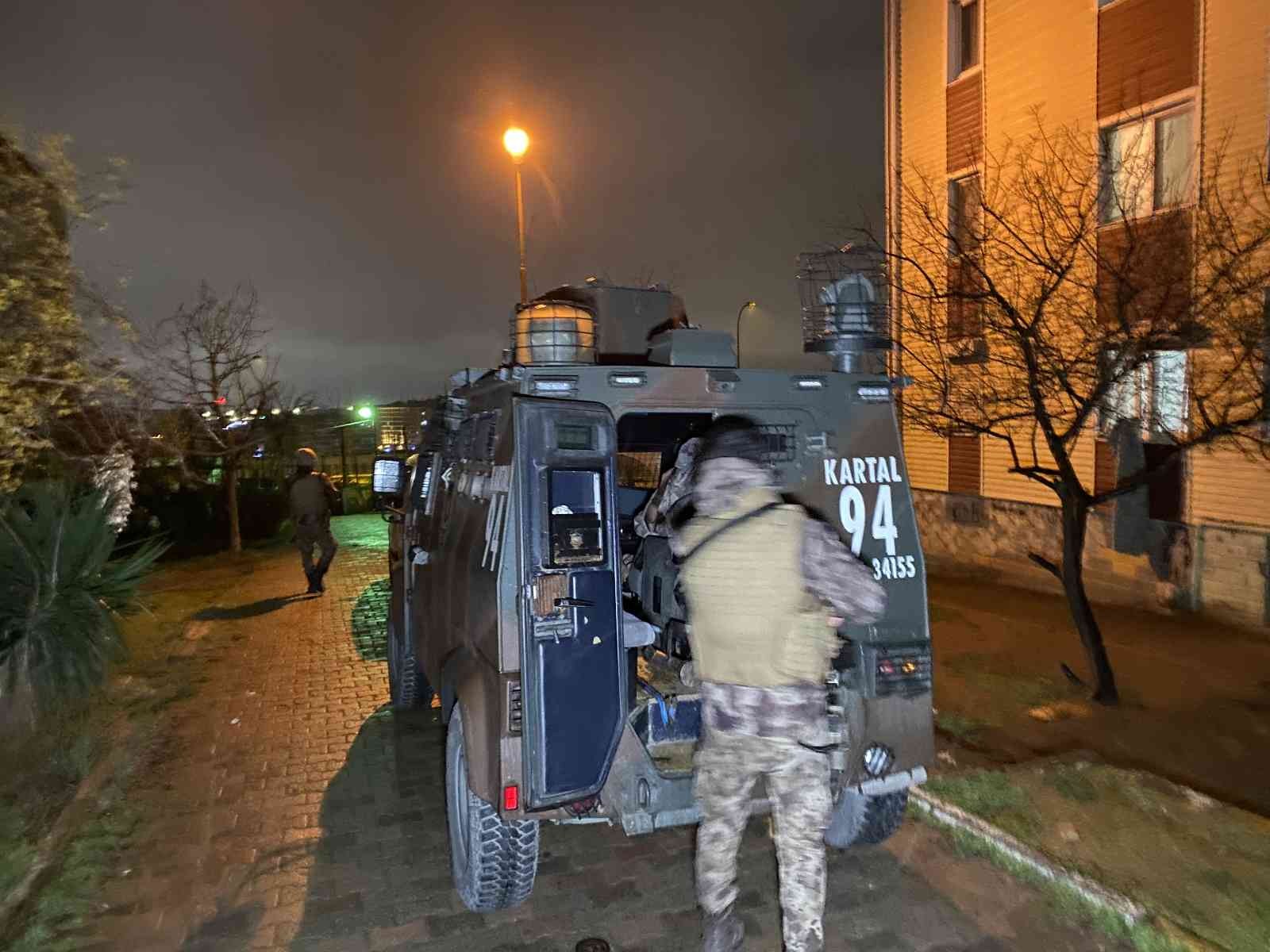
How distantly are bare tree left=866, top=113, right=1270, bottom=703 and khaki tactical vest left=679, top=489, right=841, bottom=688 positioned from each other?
2698 mm

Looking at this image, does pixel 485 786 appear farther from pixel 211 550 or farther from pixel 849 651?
pixel 211 550

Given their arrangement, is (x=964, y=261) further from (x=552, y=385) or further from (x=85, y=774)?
(x=85, y=774)

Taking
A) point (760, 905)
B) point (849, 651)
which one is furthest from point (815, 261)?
point (760, 905)

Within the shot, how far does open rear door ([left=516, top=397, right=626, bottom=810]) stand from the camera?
128 inches

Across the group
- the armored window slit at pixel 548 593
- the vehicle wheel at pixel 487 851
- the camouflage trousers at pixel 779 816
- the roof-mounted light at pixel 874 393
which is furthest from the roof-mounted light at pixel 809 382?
the vehicle wheel at pixel 487 851

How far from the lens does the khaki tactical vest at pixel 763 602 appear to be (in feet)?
9.98

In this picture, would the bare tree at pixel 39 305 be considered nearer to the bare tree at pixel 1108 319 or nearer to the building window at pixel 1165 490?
the bare tree at pixel 1108 319

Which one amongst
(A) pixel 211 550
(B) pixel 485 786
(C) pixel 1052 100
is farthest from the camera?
(A) pixel 211 550

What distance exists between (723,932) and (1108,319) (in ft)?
19.6

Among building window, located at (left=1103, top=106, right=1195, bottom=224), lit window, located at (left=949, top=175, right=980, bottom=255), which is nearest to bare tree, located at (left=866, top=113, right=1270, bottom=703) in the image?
building window, located at (left=1103, top=106, right=1195, bottom=224)

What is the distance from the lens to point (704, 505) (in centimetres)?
316

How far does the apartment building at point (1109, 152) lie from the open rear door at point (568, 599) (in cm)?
497

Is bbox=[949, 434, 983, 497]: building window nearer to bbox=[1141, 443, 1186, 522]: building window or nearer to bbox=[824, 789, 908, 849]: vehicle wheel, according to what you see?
bbox=[1141, 443, 1186, 522]: building window

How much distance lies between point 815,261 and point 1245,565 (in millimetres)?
6968
